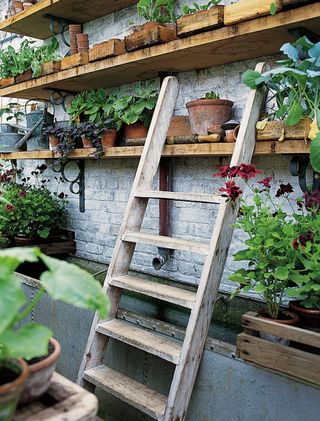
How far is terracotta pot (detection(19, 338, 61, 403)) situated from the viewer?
688mm

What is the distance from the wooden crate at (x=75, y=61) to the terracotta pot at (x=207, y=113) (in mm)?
785

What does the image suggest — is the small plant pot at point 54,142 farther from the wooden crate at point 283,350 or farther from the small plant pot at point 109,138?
the wooden crate at point 283,350

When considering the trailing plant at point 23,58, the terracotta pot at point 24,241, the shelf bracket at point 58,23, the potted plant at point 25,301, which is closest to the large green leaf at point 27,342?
the potted plant at point 25,301

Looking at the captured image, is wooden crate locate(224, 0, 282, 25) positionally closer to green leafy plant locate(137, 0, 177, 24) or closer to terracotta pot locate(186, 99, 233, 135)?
terracotta pot locate(186, 99, 233, 135)

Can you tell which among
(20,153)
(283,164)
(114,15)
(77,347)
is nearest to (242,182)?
(283,164)

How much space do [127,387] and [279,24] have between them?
1482mm

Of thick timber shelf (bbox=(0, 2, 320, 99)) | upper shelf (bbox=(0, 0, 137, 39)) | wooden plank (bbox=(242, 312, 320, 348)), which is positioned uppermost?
upper shelf (bbox=(0, 0, 137, 39))

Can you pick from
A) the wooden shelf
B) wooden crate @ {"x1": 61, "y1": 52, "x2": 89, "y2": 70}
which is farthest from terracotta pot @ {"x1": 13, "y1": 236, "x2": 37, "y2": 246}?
wooden crate @ {"x1": 61, "y1": 52, "x2": 89, "y2": 70}

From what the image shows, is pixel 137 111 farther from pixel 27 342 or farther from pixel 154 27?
pixel 27 342

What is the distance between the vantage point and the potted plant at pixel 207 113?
2.08m

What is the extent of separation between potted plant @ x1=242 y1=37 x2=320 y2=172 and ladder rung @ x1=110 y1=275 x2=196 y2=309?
2.13 feet

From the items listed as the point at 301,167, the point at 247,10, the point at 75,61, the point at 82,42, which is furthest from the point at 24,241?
the point at 247,10

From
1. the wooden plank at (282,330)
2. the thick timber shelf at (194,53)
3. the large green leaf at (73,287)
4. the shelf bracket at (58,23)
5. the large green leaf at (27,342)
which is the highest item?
the shelf bracket at (58,23)

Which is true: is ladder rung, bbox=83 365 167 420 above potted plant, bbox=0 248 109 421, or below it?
below
